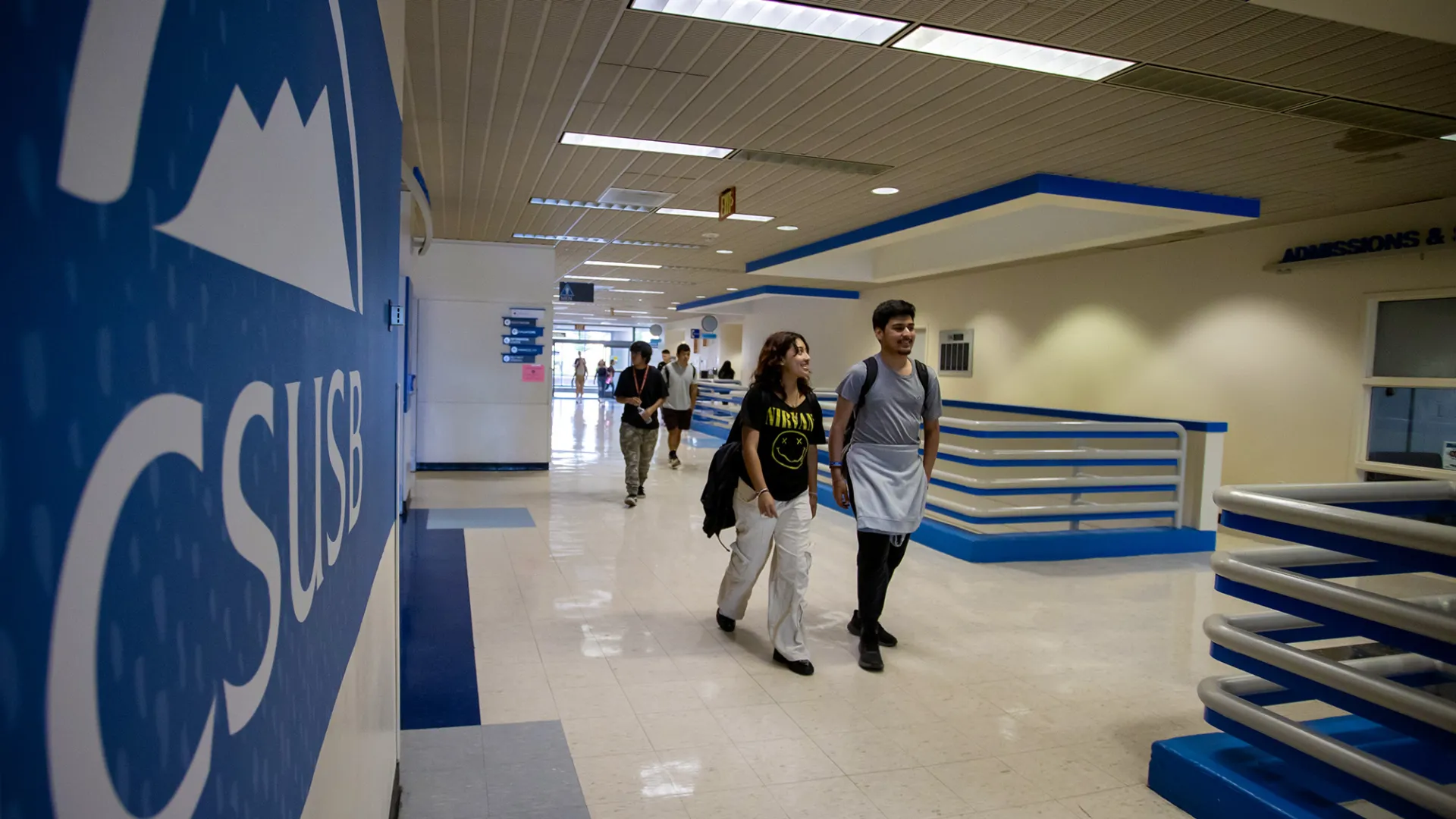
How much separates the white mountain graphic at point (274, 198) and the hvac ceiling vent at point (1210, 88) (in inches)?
197

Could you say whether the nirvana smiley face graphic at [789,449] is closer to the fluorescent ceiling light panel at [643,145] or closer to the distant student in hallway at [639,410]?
the fluorescent ceiling light panel at [643,145]

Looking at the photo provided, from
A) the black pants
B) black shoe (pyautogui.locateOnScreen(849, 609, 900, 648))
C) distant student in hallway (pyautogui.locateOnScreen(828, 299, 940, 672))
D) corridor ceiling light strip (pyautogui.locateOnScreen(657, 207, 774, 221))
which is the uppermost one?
corridor ceiling light strip (pyautogui.locateOnScreen(657, 207, 774, 221))

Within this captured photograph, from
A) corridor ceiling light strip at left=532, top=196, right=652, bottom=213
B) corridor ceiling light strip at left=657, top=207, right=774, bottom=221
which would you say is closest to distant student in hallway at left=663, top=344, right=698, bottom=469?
corridor ceiling light strip at left=657, top=207, right=774, bottom=221

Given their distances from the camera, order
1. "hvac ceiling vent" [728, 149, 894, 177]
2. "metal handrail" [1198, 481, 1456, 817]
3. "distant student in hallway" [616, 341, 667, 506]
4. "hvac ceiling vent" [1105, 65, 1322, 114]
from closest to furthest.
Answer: "metal handrail" [1198, 481, 1456, 817], "hvac ceiling vent" [1105, 65, 1322, 114], "hvac ceiling vent" [728, 149, 894, 177], "distant student in hallway" [616, 341, 667, 506]

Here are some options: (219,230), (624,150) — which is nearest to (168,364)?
(219,230)

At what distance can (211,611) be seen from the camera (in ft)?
1.87

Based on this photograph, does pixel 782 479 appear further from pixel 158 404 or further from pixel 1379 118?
pixel 1379 118

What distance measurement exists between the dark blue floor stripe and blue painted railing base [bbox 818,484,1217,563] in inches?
138

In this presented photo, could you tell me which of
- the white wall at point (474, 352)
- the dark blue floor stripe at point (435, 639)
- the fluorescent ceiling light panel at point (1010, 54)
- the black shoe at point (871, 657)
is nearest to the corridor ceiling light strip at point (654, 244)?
the white wall at point (474, 352)

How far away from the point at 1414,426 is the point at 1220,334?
2.16 metres

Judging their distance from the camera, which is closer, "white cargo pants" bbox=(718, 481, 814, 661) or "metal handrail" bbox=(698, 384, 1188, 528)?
"white cargo pants" bbox=(718, 481, 814, 661)

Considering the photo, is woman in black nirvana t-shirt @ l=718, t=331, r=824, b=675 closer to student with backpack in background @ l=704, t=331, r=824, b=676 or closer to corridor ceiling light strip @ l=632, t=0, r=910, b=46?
student with backpack in background @ l=704, t=331, r=824, b=676

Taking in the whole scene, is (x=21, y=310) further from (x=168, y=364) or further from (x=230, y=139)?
(x=230, y=139)

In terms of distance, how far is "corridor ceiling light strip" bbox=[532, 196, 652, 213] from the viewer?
9547mm
